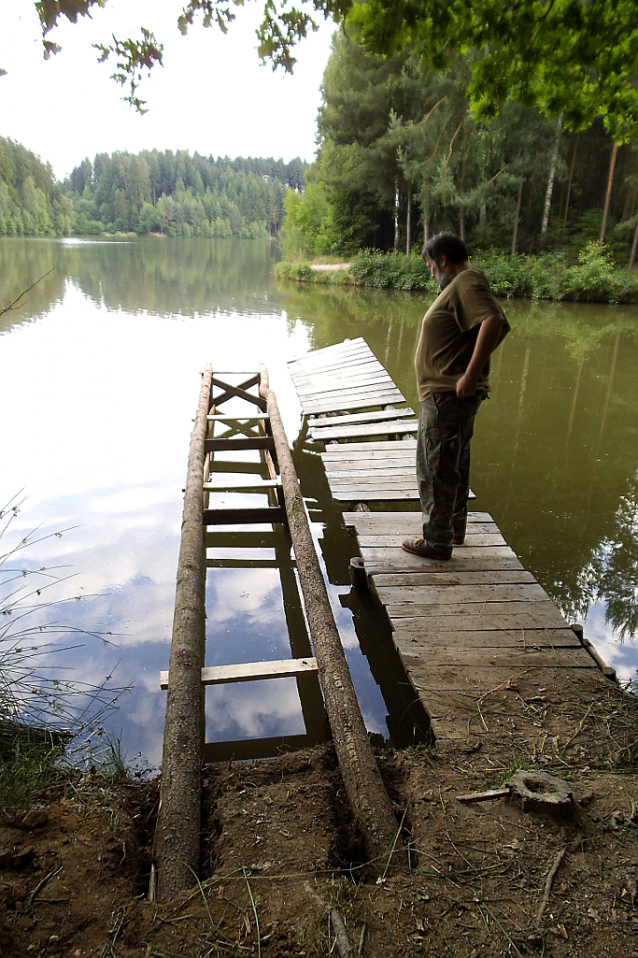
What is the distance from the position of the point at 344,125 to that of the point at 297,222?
34.8 ft

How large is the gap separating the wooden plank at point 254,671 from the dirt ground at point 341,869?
1.43 ft

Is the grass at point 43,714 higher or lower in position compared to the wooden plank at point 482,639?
lower

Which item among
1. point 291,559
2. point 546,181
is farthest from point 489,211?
point 291,559

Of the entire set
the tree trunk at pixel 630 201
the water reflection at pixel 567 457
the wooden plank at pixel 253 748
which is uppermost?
the tree trunk at pixel 630 201

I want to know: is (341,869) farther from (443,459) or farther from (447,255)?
(447,255)

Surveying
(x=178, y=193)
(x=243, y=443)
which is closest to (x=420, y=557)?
(x=243, y=443)

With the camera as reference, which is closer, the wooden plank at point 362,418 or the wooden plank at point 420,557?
the wooden plank at point 420,557

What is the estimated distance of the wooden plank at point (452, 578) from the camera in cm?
Result: 350

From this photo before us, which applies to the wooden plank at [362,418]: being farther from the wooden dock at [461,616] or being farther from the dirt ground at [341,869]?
the dirt ground at [341,869]

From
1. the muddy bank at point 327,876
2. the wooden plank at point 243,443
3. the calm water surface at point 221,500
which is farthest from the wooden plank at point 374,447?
the muddy bank at point 327,876

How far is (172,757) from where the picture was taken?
6.90ft

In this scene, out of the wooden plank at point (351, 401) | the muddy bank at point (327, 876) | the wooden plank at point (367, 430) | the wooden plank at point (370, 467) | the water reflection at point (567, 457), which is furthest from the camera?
the wooden plank at point (351, 401)

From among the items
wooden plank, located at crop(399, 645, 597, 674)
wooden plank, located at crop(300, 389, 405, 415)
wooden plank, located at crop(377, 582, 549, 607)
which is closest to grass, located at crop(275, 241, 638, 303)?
wooden plank, located at crop(300, 389, 405, 415)

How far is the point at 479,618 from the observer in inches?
125
